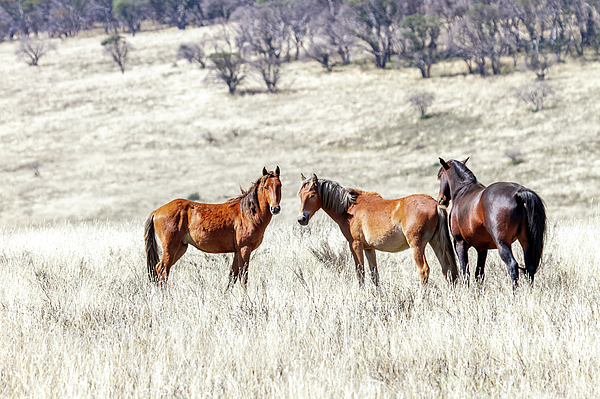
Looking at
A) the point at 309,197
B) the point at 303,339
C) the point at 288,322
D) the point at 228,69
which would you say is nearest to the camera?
the point at 303,339

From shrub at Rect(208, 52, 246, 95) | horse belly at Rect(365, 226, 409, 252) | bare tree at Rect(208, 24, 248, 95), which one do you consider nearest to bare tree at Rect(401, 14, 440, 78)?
bare tree at Rect(208, 24, 248, 95)

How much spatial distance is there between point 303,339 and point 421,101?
1877 inches

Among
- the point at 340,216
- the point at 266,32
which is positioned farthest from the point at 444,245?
the point at 266,32

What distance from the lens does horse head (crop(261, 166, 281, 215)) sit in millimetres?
6387

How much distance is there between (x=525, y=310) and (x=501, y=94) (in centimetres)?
5069

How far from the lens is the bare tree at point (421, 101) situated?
4925cm

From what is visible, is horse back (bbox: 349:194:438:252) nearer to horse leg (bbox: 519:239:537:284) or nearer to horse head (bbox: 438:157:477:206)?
horse head (bbox: 438:157:477:206)

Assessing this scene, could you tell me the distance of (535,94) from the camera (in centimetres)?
4703

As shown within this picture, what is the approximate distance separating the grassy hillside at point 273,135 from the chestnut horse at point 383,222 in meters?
18.8

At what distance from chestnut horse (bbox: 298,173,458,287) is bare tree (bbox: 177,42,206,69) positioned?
217ft

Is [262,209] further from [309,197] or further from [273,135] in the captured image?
[273,135]

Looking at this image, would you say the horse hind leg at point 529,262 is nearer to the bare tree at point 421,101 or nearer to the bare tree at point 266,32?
the bare tree at point 421,101

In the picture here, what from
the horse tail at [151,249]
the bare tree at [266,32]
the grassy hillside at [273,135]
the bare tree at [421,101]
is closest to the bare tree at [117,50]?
the grassy hillside at [273,135]

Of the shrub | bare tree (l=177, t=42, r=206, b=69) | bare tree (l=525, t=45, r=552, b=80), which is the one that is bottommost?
bare tree (l=525, t=45, r=552, b=80)
